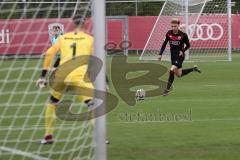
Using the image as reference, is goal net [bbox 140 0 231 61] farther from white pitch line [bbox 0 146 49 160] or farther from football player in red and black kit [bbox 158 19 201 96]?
white pitch line [bbox 0 146 49 160]

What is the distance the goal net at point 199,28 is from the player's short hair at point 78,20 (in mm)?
21035

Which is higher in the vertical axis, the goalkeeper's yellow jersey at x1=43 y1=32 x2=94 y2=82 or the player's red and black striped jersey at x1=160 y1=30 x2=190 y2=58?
the goalkeeper's yellow jersey at x1=43 y1=32 x2=94 y2=82

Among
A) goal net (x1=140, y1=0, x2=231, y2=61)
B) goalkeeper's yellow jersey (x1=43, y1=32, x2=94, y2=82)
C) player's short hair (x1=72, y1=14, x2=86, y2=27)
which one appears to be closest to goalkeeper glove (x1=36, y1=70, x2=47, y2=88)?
goalkeeper's yellow jersey (x1=43, y1=32, x2=94, y2=82)

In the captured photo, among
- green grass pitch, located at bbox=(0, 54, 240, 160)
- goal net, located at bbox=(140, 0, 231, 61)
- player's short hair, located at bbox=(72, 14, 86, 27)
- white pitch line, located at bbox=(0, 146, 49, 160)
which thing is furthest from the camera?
goal net, located at bbox=(140, 0, 231, 61)

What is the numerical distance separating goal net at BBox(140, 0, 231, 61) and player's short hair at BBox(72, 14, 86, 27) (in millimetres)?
21035

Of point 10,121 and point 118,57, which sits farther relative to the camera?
point 118,57

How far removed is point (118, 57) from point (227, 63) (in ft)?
22.3

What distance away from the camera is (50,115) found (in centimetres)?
995

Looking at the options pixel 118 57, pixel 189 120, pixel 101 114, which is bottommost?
pixel 118 57

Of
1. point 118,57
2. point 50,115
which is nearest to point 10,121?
point 50,115

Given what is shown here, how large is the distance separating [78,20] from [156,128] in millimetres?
3299

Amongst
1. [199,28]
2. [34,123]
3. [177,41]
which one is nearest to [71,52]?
[34,123]

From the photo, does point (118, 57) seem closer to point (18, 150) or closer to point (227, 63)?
point (227, 63)

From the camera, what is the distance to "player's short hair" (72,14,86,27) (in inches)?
336
